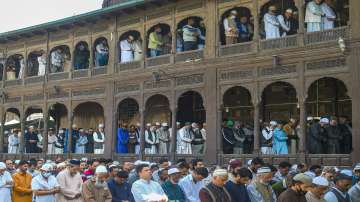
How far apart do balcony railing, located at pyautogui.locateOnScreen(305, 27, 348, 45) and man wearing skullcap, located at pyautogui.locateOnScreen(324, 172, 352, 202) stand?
8.69m

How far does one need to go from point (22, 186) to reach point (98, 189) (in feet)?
10.0

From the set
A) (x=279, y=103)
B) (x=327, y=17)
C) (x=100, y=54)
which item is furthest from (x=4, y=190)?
(x=100, y=54)

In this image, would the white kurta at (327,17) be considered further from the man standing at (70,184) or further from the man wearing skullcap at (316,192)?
the man wearing skullcap at (316,192)

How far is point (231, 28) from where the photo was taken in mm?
19875

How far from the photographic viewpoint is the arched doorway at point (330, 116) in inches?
680

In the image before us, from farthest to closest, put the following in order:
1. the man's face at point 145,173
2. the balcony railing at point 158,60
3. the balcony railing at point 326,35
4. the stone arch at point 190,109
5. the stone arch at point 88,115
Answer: the stone arch at point 88,115, the stone arch at point 190,109, the balcony railing at point 158,60, the balcony railing at point 326,35, the man's face at point 145,173

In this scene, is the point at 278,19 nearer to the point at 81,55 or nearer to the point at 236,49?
the point at 236,49

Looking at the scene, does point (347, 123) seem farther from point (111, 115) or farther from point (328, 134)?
point (111, 115)

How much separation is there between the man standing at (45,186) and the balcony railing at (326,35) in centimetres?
1004

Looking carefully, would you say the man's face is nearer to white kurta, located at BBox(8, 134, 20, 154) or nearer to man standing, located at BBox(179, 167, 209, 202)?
man standing, located at BBox(179, 167, 209, 202)

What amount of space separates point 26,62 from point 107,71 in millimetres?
6161

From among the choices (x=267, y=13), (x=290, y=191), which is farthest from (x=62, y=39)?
(x=290, y=191)

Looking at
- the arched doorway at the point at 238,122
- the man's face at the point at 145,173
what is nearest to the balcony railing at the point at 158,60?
the arched doorway at the point at 238,122

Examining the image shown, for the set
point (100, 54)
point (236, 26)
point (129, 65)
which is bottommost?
point (129, 65)
